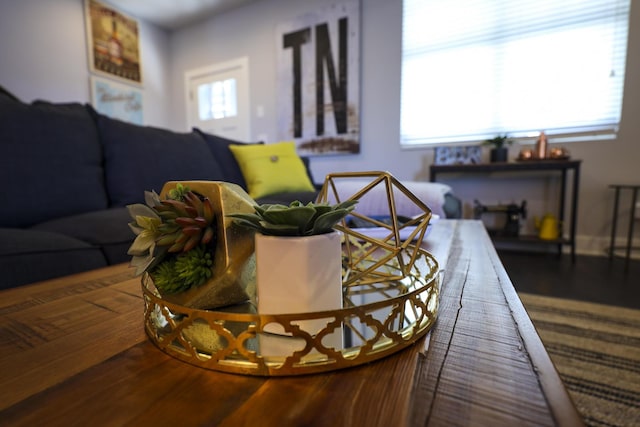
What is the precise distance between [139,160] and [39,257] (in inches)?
26.8

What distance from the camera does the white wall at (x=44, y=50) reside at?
2434 millimetres

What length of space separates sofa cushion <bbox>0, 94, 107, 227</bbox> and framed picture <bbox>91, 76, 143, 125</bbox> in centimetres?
216

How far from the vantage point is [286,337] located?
0.94 ft

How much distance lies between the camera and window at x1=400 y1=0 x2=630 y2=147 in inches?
82.4

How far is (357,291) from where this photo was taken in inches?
17.7

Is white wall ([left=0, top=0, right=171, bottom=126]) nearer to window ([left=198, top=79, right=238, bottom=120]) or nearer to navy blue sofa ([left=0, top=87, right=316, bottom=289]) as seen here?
window ([left=198, top=79, right=238, bottom=120])

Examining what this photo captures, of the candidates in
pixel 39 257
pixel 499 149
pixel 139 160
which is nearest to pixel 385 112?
pixel 499 149

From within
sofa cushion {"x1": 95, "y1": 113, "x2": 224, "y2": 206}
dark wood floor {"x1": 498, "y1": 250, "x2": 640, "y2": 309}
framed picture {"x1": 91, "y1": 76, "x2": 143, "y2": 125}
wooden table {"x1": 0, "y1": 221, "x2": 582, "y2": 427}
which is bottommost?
dark wood floor {"x1": 498, "y1": 250, "x2": 640, "y2": 309}

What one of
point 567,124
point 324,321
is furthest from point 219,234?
point 567,124

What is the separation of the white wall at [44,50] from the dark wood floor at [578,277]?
3.78 meters

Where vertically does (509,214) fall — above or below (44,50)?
below

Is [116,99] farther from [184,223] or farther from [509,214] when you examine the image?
[509,214]

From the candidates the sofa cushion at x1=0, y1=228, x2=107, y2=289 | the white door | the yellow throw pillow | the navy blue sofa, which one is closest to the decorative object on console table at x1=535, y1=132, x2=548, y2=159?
the yellow throw pillow

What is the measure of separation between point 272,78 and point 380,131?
4.21 ft
